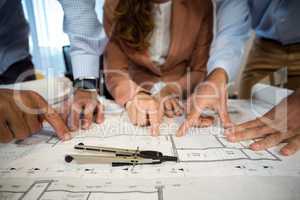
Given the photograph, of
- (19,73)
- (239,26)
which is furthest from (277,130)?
(19,73)

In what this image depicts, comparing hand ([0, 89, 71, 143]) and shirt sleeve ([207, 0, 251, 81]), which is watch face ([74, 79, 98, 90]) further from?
shirt sleeve ([207, 0, 251, 81])

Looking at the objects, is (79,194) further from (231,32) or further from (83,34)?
(231,32)

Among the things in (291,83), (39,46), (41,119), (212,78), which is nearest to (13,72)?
(39,46)

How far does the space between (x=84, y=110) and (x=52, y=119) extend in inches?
4.4

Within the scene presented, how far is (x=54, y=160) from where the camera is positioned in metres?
0.40

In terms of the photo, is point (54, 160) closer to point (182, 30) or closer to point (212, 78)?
→ point (212, 78)

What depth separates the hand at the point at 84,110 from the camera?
1.89 feet

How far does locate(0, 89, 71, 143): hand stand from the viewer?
0.44m

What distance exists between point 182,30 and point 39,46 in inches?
28.5

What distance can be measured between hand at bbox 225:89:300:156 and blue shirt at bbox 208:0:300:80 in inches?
8.1

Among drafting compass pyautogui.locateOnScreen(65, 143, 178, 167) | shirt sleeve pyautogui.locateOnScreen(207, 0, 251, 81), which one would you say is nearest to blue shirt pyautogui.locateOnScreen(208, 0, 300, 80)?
shirt sleeve pyautogui.locateOnScreen(207, 0, 251, 81)

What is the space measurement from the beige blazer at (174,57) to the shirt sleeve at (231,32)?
0.08 meters

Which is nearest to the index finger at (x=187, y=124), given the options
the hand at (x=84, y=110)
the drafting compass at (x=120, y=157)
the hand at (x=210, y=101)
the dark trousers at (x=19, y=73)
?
the hand at (x=210, y=101)

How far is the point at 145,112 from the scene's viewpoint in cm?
61
